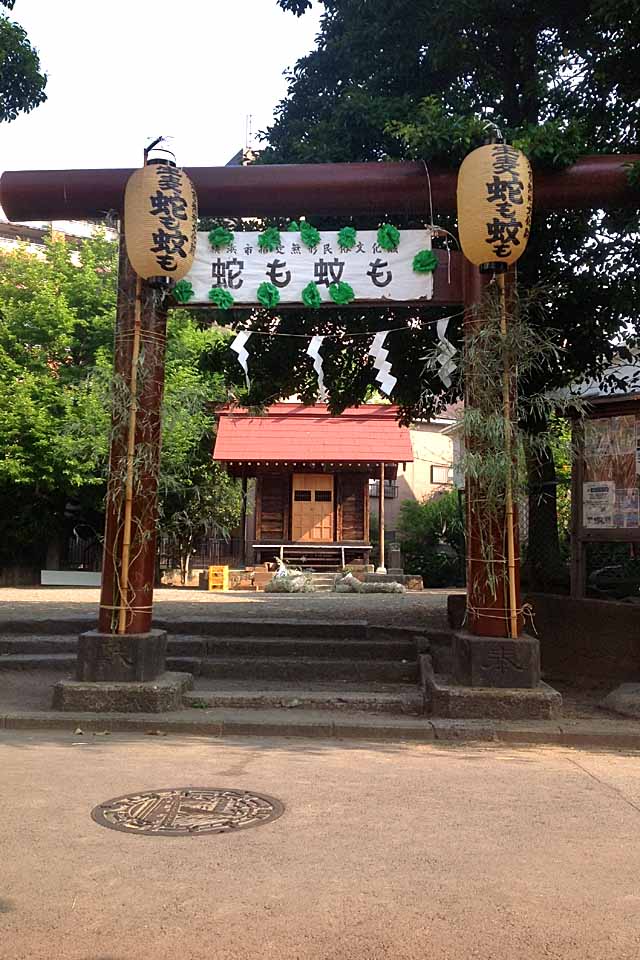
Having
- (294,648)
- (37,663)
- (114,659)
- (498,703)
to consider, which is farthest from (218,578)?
(498,703)

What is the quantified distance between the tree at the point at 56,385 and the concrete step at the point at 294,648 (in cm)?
1164

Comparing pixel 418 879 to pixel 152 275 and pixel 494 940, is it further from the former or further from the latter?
pixel 152 275

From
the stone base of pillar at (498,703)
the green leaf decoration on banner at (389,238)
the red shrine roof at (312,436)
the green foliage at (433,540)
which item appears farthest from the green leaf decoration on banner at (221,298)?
the green foliage at (433,540)

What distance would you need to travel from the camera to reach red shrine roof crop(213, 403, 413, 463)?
24.8 m

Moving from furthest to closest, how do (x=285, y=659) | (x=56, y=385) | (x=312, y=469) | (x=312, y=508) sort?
(x=312, y=508) → (x=312, y=469) → (x=56, y=385) → (x=285, y=659)

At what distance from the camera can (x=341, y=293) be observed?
8.47 meters

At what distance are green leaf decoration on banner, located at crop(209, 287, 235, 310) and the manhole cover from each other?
495cm

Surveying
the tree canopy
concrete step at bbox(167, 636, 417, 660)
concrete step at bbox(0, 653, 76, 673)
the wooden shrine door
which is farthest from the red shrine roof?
concrete step at bbox(0, 653, 76, 673)

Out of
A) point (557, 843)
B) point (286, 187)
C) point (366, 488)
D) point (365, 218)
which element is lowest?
point (557, 843)

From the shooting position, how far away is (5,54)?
10320 mm

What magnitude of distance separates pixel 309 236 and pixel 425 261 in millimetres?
1233

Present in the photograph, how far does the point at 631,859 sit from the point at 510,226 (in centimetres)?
554

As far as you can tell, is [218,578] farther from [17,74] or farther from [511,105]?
[511,105]

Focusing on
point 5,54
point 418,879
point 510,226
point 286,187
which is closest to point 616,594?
point 510,226
